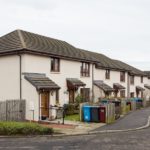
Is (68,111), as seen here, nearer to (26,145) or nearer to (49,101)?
(49,101)

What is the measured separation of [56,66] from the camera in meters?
26.0

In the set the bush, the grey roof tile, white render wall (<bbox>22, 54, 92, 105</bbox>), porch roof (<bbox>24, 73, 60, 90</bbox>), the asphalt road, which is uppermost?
the grey roof tile

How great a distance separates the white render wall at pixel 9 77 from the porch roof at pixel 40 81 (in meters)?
1.03

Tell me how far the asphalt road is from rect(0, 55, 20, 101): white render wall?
7.99 meters

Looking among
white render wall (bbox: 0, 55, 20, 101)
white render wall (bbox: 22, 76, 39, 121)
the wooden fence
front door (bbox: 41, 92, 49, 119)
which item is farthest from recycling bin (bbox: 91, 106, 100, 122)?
white render wall (bbox: 0, 55, 20, 101)

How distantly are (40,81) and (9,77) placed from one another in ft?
8.49

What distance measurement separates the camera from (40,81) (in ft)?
73.4

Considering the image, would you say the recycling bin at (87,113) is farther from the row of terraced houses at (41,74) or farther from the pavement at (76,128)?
the row of terraced houses at (41,74)

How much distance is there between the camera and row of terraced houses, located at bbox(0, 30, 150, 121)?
72.2ft

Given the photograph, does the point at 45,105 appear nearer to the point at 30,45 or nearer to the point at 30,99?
the point at 30,99

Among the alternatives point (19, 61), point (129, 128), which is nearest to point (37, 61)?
point (19, 61)

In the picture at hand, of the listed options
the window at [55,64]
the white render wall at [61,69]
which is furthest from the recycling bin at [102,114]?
the window at [55,64]

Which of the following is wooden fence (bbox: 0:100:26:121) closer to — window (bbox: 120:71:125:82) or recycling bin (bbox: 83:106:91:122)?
recycling bin (bbox: 83:106:91:122)

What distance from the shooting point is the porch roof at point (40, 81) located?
21.5 meters
